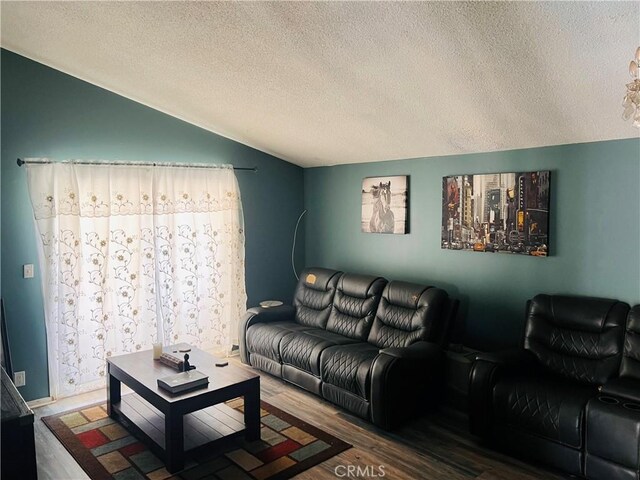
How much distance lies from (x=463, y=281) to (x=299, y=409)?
1706mm

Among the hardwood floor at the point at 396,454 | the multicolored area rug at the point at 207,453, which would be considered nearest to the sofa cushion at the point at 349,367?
the hardwood floor at the point at 396,454

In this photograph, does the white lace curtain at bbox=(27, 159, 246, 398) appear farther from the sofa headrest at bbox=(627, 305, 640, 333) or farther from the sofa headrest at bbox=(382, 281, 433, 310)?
the sofa headrest at bbox=(627, 305, 640, 333)

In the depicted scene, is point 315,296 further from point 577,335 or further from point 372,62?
point 372,62

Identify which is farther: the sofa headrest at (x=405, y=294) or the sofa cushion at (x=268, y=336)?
the sofa cushion at (x=268, y=336)

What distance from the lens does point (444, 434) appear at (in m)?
3.35

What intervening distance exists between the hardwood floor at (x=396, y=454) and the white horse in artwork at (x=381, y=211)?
1.78 metres

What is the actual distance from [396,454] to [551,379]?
1.10 m

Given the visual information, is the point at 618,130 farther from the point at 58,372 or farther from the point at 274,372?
the point at 58,372

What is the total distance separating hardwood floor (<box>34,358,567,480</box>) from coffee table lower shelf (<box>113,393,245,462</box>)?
0.42 meters

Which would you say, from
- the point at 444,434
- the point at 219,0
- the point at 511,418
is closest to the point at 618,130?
the point at 511,418

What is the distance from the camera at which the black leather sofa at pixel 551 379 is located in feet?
9.15

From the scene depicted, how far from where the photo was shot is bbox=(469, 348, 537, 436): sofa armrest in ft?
10.2

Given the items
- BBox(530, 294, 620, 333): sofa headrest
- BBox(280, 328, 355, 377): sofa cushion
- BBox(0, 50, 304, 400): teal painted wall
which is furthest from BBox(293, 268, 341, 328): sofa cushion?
BBox(530, 294, 620, 333): sofa headrest

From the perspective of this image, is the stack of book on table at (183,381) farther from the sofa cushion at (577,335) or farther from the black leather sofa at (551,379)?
the sofa cushion at (577,335)
